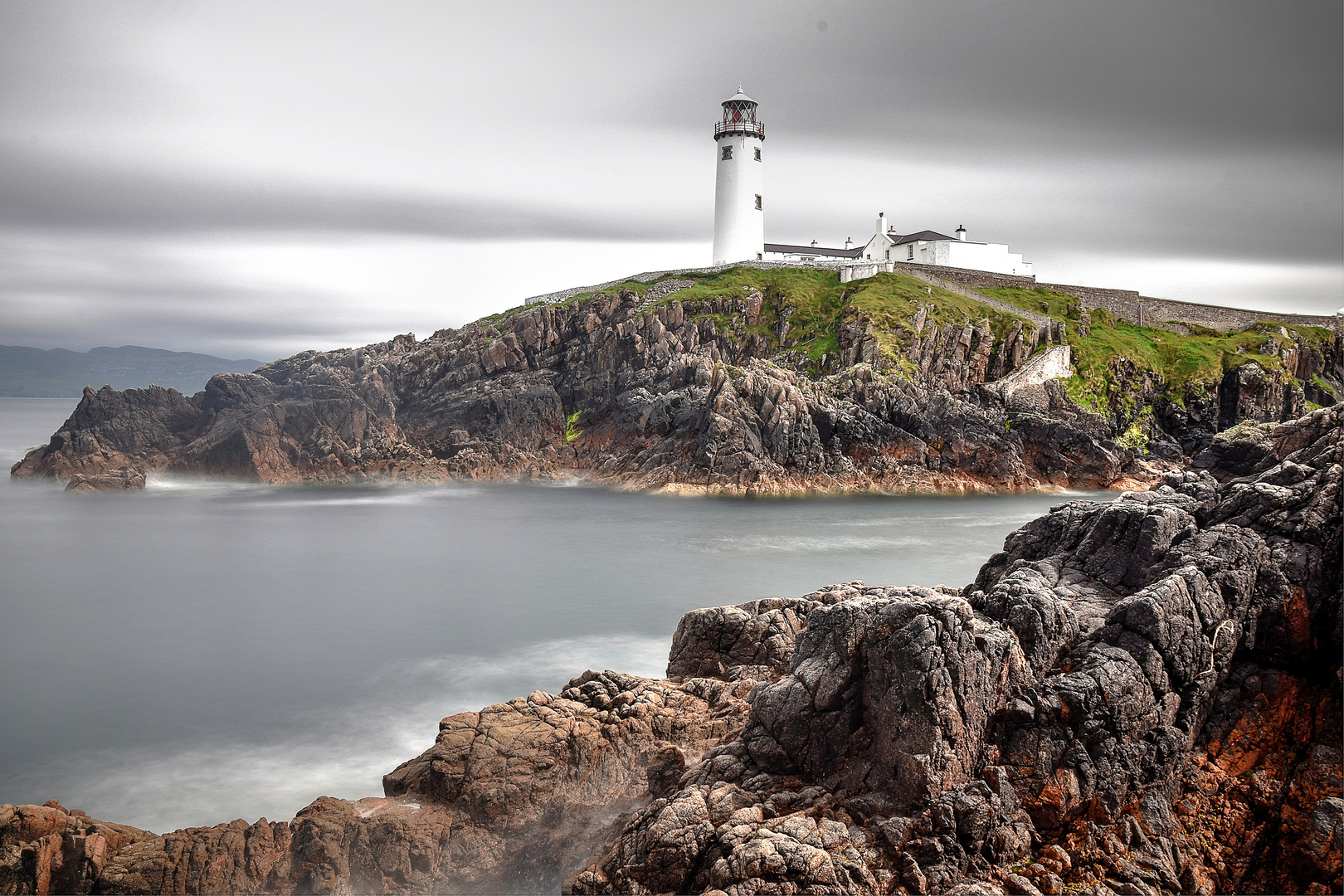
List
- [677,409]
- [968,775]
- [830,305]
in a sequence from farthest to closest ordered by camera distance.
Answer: [830,305] < [677,409] < [968,775]

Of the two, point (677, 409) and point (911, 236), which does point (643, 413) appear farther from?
point (911, 236)

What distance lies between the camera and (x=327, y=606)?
1706cm

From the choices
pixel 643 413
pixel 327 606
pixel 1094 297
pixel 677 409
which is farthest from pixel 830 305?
pixel 327 606

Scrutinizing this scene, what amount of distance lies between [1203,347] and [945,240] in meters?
15.7

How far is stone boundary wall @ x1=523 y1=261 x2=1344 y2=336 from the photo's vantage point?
162 ft

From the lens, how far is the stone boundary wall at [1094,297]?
49406mm

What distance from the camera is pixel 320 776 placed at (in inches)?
383

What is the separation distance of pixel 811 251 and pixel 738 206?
354 inches

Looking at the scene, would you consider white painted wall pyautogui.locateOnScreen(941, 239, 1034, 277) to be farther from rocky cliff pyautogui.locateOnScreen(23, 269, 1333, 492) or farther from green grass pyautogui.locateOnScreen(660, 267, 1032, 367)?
rocky cliff pyautogui.locateOnScreen(23, 269, 1333, 492)

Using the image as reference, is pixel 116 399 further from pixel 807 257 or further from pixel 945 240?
pixel 945 240

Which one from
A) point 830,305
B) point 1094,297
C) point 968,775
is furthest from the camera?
point 1094,297

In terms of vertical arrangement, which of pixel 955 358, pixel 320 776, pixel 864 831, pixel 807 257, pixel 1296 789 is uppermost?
pixel 807 257

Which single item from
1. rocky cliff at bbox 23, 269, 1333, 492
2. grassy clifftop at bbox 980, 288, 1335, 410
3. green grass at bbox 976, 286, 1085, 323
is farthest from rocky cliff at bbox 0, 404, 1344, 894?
green grass at bbox 976, 286, 1085, 323

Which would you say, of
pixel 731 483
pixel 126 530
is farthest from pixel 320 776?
pixel 731 483
